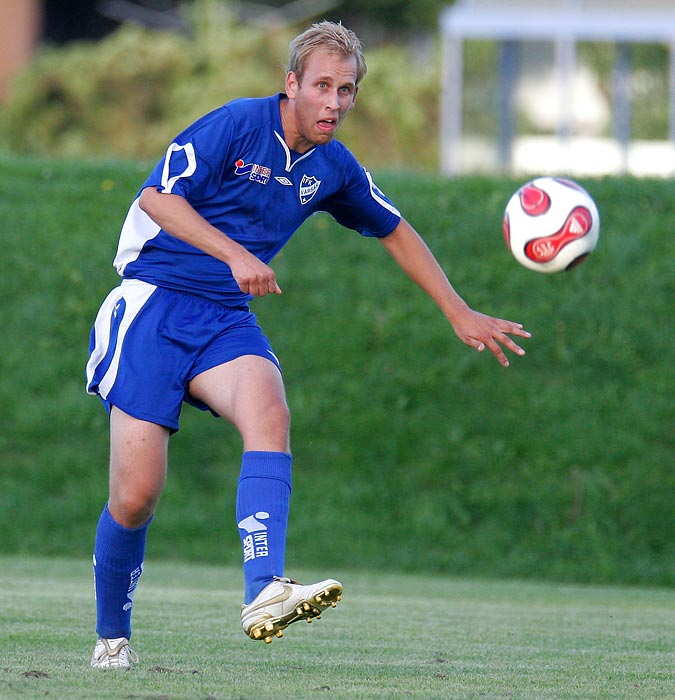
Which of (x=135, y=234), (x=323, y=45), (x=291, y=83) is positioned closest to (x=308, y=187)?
(x=291, y=83)

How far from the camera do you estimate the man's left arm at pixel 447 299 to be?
498 cm

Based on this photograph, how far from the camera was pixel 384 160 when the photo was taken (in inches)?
979

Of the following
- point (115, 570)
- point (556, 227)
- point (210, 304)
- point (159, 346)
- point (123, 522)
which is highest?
point (556, 227)

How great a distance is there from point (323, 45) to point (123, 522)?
5.70ft

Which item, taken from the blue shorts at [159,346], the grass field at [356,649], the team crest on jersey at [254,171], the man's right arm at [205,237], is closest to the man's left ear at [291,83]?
the team crest on jersey at [254,171]

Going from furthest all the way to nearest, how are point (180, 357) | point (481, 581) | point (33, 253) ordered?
point (33, 253), point (481, 581), point (180, 357)

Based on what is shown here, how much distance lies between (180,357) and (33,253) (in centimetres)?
882

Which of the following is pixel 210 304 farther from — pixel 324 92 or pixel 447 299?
pixel 447 299

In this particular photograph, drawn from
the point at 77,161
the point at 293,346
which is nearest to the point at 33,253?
the point at 77,161

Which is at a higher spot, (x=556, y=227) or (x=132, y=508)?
(x=556, y=227)

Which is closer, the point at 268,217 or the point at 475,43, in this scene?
the point at 268,217

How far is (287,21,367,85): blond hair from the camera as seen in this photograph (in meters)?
4.57

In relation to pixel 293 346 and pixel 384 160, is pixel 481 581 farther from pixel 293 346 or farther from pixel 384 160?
pixel 384 160

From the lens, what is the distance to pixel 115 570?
4.68 meters
